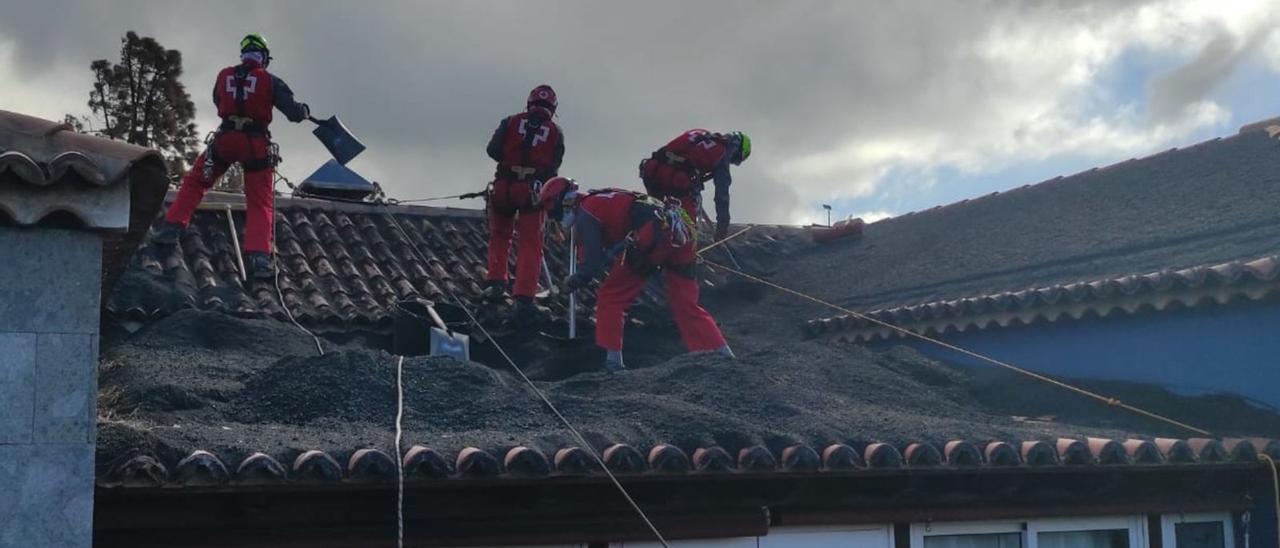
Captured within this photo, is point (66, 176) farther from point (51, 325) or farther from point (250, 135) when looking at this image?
point (250, 135)

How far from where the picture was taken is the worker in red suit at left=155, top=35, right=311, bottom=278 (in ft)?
40.4

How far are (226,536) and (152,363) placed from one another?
9.05ft

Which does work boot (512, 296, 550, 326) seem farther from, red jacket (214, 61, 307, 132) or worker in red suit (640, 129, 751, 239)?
red jacket (214, 61, 307, 132)

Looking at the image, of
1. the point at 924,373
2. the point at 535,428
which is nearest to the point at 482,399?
the point at 535,428

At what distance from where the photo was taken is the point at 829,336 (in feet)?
46.0

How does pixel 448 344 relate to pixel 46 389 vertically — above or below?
above

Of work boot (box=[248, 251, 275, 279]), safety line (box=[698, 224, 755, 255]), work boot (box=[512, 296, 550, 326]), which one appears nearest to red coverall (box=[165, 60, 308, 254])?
work boot (box=[248, 251, 275, 279])

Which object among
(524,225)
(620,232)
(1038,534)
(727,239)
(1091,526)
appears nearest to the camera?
(1038,534)

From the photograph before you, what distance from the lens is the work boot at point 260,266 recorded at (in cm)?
1284

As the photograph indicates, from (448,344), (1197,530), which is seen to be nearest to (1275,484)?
(1197,530)

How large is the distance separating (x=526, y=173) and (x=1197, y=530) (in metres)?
6.62

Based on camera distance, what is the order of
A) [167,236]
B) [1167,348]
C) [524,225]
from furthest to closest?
[524,225]
[167,236]
[1167,348]

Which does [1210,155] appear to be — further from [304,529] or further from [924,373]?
[304,529]

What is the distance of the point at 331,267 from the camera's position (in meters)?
13.8
